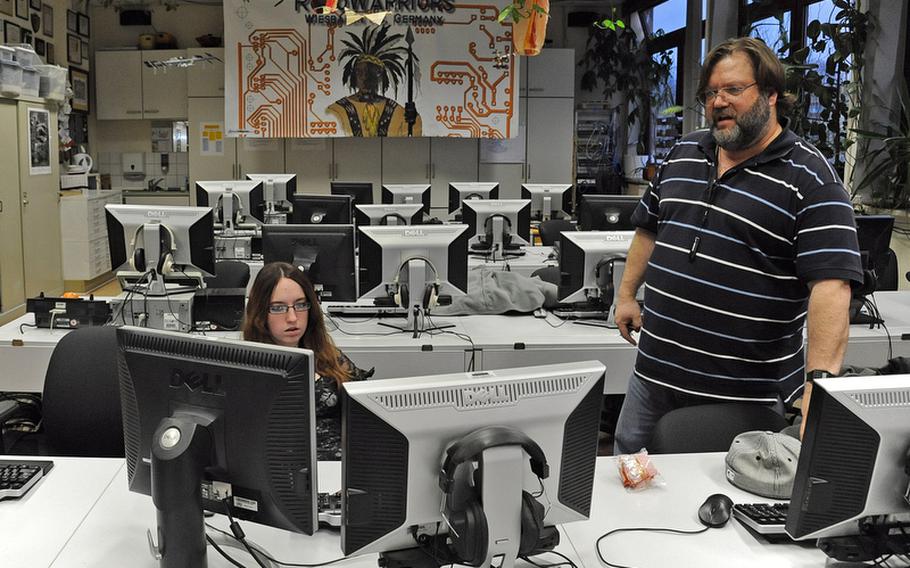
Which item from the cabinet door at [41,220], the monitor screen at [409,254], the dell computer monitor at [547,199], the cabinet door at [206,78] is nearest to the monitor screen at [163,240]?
the monitor screen at [409,254]

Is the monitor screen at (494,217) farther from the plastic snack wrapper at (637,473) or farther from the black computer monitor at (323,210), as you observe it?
the plastic snack wrapper at (637,473)

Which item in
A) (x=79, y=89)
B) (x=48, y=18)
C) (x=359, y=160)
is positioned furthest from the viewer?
(x=359, y=160)

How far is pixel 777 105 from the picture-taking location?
7.68 feet

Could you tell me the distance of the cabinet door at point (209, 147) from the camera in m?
9.18

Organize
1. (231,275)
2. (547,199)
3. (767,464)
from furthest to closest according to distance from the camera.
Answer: (547,199) → (231,275) → (767,464)

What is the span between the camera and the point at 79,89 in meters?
9.02

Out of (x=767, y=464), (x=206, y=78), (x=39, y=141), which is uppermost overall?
(x=206, y=78)

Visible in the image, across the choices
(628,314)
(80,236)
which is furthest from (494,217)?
(80,236)

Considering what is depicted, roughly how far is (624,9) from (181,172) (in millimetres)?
5579

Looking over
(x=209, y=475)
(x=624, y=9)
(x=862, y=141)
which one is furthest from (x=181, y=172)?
(x=209, y=475)

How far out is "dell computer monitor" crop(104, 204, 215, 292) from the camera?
145 inches

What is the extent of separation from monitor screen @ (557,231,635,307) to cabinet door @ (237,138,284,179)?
241 inches

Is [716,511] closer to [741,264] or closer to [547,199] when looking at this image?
[741,264]

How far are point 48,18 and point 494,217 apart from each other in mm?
5494
